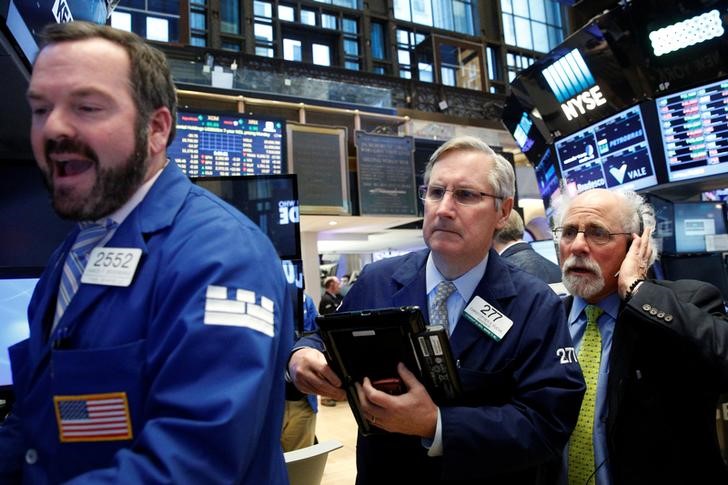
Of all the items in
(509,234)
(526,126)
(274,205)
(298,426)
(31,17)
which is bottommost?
(298,426)

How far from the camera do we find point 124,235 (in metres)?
0.95

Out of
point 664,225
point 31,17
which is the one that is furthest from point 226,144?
point 664,225

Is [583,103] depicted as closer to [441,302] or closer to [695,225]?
[695,225]

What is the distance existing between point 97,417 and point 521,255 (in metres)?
2.60

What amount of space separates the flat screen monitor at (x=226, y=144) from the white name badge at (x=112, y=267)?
349 centimetres

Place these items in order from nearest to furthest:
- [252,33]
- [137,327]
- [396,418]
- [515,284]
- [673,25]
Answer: [137,327] < [396,418] < [515,284] < [673,25] < [252,33]

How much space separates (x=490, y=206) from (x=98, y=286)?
106cm

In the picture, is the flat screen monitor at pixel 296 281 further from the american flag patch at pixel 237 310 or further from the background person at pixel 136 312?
the american flag patch at pixel 237 310

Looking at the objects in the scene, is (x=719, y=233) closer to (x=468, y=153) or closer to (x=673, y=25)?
(x=673, y=25)

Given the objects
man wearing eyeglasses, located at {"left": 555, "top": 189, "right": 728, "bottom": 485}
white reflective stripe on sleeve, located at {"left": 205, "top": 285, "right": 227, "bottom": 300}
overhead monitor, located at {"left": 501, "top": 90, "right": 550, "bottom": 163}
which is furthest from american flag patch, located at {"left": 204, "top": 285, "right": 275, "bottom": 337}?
overhead monitor, located at {"left": 501, "top": 90, "right": 550, "bottom": 163}

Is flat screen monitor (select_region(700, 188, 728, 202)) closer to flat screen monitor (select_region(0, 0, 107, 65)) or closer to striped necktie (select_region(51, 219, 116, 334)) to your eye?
flat screen monitor (select_region(0, 0, 107, 65))

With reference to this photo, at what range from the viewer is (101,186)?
0.94 m

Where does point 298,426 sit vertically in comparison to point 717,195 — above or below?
below

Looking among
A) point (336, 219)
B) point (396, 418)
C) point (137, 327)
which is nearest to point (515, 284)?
point (396, 418)
